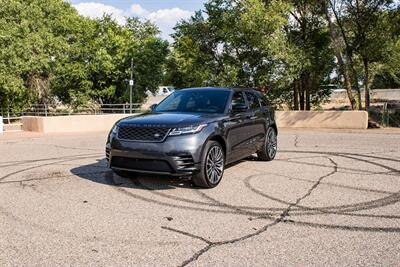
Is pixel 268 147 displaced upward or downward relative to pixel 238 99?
downward

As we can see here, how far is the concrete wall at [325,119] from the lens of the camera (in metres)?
18.6

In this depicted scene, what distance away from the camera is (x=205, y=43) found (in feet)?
83.7

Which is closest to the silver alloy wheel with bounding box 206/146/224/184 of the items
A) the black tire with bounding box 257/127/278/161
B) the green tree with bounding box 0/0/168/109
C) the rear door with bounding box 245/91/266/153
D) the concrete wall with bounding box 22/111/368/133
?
the rear door with bounding box 245/91/266/153

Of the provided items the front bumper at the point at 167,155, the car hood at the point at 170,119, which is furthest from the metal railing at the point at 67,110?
the front bumper at the point at 167,155

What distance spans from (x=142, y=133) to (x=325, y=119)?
1441cm

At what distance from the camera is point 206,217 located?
519cm

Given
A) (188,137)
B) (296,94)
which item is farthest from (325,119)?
(188,137)

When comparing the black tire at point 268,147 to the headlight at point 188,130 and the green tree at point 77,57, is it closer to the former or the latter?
the headlight at point 188,130

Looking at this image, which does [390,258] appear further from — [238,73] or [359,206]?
[238,73]

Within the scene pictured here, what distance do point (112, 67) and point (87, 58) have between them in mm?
1935

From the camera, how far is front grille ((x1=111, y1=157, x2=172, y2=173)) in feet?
20.6

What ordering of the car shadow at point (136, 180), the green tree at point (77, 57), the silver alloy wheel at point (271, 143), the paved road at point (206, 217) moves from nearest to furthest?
the paved road at point (206, 217), the car shadow at point (136, 180), the silver alloy wheel at point (271, 143), the green tree at point (77, 57)

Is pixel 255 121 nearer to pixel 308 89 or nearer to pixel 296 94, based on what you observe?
pixel 296 94

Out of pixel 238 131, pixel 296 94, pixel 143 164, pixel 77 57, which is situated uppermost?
pixel 77 57
